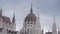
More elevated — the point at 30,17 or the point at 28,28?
the point at 30,17

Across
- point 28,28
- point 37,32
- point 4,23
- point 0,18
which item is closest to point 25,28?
point 28,28

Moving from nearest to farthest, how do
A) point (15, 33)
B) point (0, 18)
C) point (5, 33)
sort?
point (5, 33)
point (15, 33)
point (0, 18)

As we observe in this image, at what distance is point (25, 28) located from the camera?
6.05m

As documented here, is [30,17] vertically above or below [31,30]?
above

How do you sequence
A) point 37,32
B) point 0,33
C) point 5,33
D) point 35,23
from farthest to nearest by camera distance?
point 35,23 → point 37,32 → point 5,33 → point 0,33

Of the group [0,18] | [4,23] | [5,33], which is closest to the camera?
[5,33]

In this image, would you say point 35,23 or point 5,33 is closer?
point 5,33

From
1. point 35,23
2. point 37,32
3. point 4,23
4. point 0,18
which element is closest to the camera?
point 0,18

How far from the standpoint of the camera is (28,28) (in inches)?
245

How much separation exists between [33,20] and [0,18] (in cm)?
164

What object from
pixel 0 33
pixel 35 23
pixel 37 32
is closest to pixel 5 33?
pixel 0 33

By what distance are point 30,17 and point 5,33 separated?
2138mm

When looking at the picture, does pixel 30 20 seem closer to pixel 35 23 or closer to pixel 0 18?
pixel 35 23

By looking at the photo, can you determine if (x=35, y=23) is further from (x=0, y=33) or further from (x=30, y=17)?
(x=0, y=33)
